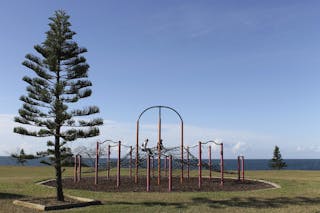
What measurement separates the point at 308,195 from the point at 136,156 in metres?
9.64

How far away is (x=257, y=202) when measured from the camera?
13766 millimetres

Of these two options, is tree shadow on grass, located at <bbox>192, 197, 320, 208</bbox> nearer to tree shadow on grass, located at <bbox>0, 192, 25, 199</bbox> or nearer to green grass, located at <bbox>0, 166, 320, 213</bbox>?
green grass, located at <bbox>0, 166, 320, 213</bbox>

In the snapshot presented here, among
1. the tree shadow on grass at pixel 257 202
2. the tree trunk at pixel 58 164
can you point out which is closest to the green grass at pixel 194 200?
the tree shadow on grass at pixel 257 202

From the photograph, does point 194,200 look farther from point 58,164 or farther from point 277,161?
point 277,161

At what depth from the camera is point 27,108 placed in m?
13.9

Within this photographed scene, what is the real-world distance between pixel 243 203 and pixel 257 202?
0.61 meters

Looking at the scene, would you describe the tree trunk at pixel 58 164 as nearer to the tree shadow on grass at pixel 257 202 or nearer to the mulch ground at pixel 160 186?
the mulch ground at pixel 160 186

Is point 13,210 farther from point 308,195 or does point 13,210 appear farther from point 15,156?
point 308,195

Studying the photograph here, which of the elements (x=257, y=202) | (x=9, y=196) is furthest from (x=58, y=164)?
(x=257, y=202)

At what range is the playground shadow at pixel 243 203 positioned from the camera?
13.0 m

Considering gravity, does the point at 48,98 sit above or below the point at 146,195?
above

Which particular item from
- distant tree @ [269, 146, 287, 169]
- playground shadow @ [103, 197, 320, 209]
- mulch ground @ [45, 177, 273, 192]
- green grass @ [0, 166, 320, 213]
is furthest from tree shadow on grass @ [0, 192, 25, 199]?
distant tree @ [269, 146, 287, 169]

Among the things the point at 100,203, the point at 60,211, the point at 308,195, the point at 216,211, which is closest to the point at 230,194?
the point at 308,195

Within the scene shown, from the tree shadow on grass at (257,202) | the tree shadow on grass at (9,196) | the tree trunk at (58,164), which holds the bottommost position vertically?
the tree shadow on grass at (257,202)
